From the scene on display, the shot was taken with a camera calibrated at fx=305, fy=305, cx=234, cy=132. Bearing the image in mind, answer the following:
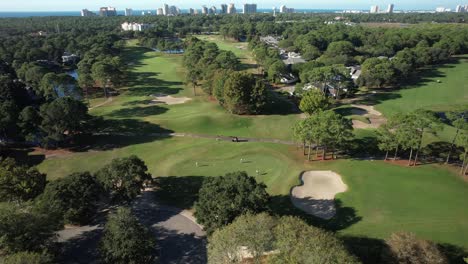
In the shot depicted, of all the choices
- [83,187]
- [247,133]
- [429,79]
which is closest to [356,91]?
[429,79]

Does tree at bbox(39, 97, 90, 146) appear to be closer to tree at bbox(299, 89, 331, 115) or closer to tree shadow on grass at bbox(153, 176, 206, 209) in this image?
tree shadow on grass at bbox(153, 176, 206, 209)

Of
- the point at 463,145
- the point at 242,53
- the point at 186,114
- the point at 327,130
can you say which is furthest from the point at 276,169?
the point at 242,53

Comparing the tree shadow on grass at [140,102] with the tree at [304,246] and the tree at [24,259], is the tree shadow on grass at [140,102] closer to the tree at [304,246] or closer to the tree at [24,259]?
the tree at [24,259]

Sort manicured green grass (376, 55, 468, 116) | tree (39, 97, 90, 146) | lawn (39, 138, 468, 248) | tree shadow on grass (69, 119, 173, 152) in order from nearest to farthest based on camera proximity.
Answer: lawn (39, 138, 468, 248), tree (39, 97, 90, 146), tree shadow on grass (69, 119, 173, 152), manicured green grass (376, 55, 468, 116)

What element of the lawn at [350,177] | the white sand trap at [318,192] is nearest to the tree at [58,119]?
the lawn at [350,177]

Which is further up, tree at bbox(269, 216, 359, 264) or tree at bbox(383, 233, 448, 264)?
tree at bbox(269, 216, 359, 264)

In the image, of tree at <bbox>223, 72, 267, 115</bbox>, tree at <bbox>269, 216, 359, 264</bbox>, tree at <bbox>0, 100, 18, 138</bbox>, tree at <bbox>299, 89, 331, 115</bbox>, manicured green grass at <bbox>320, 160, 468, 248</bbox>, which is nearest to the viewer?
tree at <bbox>269, 216, 359, 264</bbox>

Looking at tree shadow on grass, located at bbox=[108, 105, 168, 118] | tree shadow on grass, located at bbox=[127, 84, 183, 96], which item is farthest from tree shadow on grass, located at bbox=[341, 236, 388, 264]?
tree shadow on grass, located at bbox=[127, 84, 183, 96]
